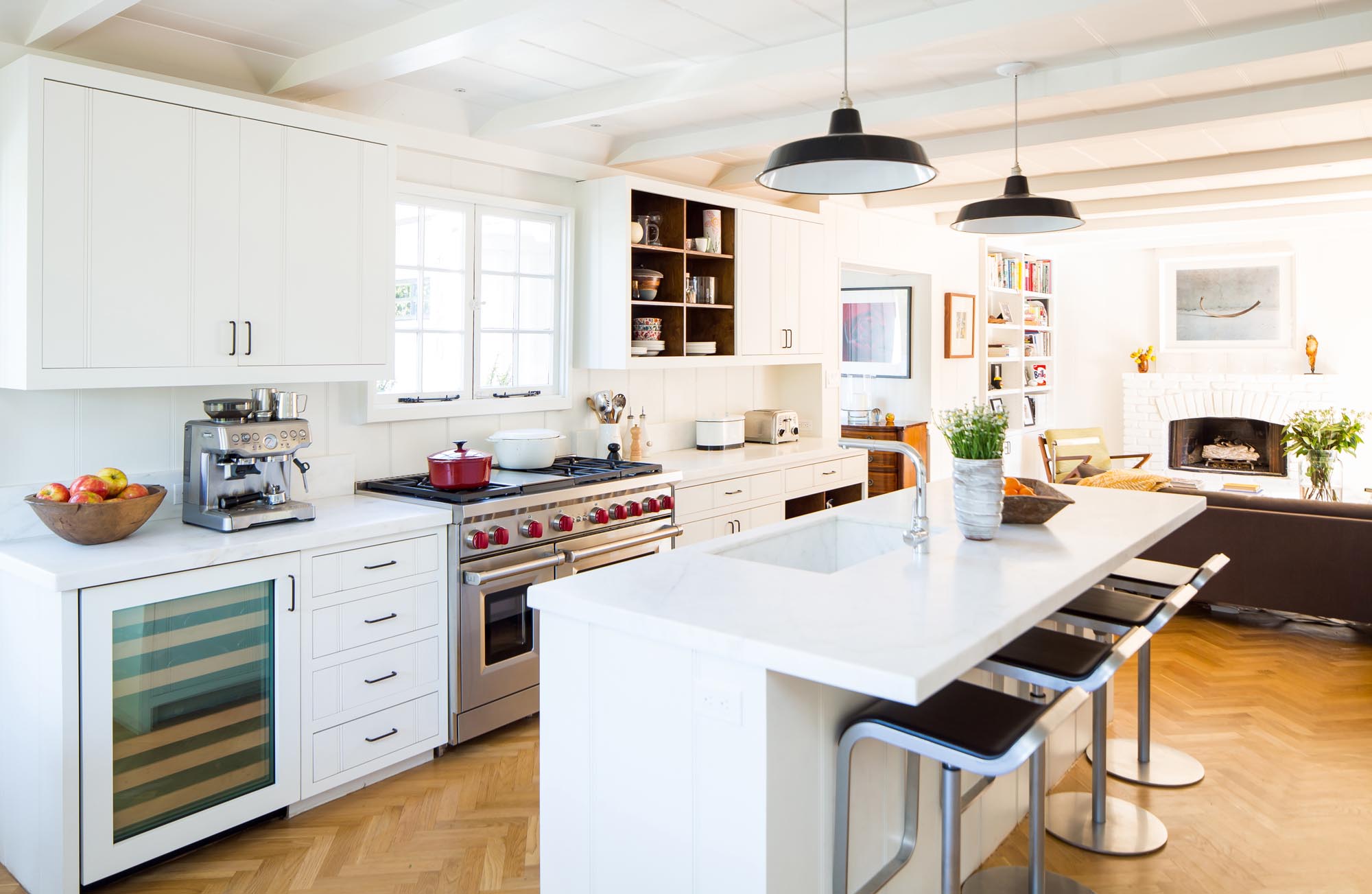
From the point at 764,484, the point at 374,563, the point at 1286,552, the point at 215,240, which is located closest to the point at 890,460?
the point at 764,484

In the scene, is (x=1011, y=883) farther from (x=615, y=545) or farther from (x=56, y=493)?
(x=56, y=493)

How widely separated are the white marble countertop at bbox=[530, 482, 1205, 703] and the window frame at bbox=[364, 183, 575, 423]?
1857 mm

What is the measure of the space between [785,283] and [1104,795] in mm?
3460

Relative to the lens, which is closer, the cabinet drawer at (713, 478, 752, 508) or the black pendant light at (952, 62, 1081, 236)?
the black pendant light at (952, 62, 1081, 236)

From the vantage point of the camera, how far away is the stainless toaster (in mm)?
5789

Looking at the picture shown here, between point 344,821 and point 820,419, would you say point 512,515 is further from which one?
point 820,419

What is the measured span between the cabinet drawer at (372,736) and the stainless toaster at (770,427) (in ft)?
9.44

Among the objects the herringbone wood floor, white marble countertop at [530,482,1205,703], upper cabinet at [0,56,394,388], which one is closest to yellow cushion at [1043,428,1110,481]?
the herringbone wood floor

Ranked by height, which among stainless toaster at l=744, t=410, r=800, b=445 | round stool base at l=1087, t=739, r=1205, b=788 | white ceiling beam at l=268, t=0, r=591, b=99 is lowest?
round stool base at l=1087, t=739, r=1205, b=788

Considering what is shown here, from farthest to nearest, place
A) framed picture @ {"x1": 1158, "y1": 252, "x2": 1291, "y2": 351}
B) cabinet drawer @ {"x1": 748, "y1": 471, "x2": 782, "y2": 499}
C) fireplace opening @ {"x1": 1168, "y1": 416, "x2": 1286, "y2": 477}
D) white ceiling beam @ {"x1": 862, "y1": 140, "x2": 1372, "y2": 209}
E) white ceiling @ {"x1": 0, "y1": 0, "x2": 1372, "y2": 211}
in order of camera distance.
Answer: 1. fireplace opening @ {"x1": 1168, "y1": 416, "x2": 1286, "y2": 477}
2. framed picture @ {"x1": 1158, "y1": 252, "x2": 1291, "y2": 351}
3. white ceiling beam @ {"x1": 862, "y1": 140, "x2": 1372, "y2": 209}
4. cabinet drawer @ {"x1": 748, "y1": 471, "x2": 782, "y2": 499}
5. white ceiling @ {"x1": 0, "y1": 0, "x2": 1372, "y2": 211}

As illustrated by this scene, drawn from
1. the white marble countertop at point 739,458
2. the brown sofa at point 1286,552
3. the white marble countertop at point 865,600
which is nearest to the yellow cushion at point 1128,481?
the brown sofa at point 1286,552

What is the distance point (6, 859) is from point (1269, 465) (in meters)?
9.59

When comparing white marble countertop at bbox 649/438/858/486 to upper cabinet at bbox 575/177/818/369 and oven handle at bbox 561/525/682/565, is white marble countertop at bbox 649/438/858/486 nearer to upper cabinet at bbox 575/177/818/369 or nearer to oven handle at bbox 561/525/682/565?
oven handle at bbox 561/525/682/565

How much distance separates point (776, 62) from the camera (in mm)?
3475
